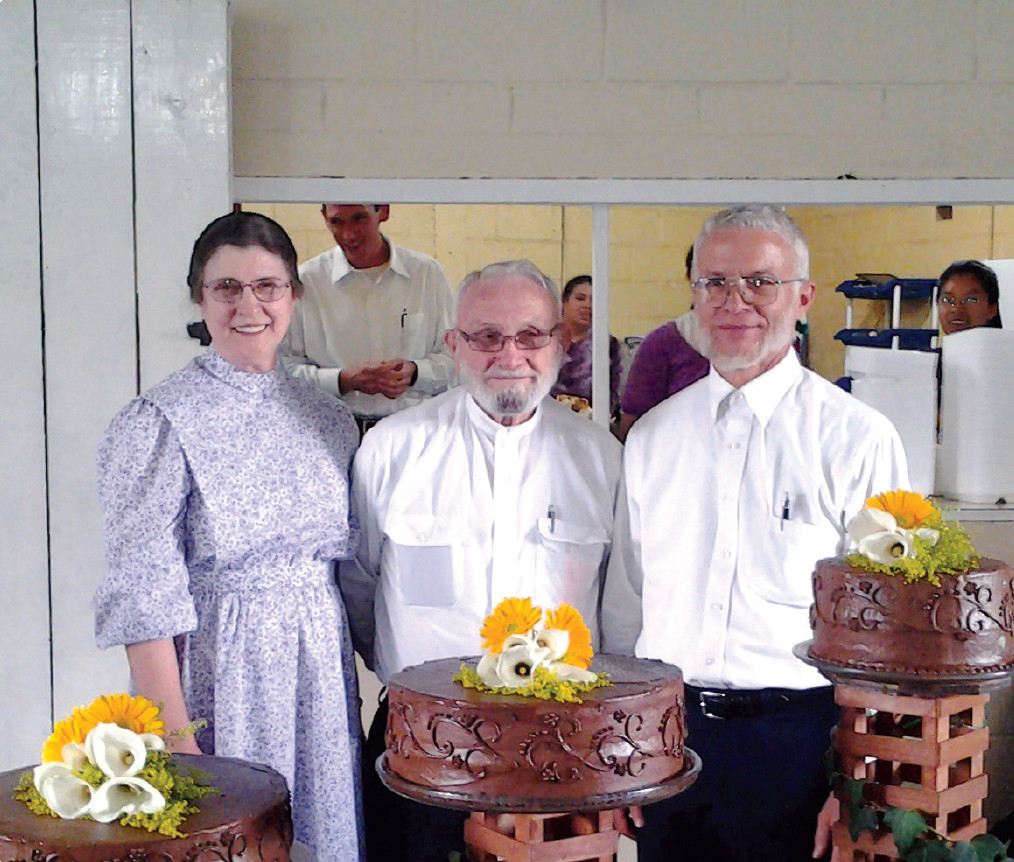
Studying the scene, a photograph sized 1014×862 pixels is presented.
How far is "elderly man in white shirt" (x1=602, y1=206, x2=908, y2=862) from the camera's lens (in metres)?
2.29

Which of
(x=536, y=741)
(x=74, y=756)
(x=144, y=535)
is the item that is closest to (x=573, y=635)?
(x=536, y=741)

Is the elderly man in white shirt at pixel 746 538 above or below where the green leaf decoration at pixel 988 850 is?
above

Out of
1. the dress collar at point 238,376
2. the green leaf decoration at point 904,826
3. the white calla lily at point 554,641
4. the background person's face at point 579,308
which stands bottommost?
the green leaf decoration at point 904,826

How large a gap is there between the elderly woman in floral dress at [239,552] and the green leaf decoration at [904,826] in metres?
0.88

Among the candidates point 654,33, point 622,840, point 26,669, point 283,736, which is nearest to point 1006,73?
point 654,33

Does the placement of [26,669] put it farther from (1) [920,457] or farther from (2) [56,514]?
(1) [920,457]

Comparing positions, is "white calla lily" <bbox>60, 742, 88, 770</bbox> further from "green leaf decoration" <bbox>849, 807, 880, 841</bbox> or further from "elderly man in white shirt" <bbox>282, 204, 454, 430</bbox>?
"elderly man in white shirt" <bbox>282, 204, 454, 430</bbox>

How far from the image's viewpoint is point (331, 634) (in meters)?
2.30

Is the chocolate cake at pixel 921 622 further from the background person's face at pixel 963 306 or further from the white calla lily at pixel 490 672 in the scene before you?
the background person's face at pixel 963 306

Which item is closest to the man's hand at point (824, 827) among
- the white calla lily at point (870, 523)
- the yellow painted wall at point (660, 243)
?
the white calla lily at point (870, 523)

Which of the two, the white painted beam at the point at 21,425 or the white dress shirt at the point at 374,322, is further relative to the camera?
the white dress shirt at the point at 374,322

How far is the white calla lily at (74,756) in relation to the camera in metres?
1.53

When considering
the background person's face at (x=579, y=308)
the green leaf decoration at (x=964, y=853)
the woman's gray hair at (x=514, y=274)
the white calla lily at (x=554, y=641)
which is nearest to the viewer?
the white calla lily at (x=554, y=641)

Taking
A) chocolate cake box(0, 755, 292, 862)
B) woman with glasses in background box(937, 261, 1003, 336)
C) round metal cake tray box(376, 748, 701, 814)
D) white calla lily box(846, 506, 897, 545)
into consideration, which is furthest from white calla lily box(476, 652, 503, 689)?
woman with glasses in background box(937, 261, 1003, 336)
